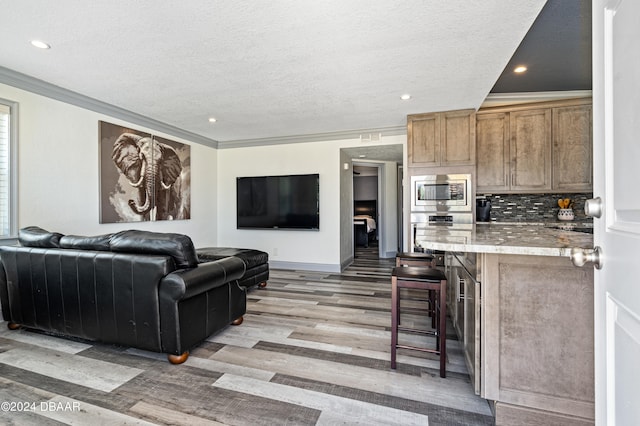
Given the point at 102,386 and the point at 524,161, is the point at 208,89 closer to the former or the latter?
the point at 102,386

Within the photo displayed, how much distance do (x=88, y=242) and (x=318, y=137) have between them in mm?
3657

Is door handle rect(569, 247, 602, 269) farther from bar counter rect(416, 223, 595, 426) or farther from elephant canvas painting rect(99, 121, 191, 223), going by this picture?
elephant canvas painting rect(99, 121, 191, 223)

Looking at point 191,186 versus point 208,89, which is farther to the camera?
point 191,186

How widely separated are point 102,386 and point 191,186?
3767 millimetres

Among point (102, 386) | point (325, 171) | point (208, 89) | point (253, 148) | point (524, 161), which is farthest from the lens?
point (253, 148)

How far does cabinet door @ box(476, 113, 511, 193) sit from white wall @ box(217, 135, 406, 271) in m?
1.12

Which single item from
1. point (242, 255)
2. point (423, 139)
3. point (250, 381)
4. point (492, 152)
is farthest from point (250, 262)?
point (492, 152)

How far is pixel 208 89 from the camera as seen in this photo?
3.22m

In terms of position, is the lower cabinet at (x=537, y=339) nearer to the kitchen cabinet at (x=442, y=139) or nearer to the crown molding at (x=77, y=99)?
the kitchen cabinet at (x=442, y=139)

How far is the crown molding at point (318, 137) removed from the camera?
469 centimetres

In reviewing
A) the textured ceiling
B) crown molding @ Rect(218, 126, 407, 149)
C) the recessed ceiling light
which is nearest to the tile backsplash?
the textured ceiling

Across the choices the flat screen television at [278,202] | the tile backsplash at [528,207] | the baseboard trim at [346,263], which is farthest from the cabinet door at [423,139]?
the baseboard trim at [346,263]

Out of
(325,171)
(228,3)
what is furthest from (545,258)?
(325,171)

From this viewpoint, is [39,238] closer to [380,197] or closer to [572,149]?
[380,197]
